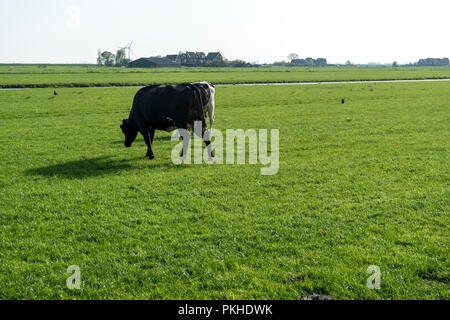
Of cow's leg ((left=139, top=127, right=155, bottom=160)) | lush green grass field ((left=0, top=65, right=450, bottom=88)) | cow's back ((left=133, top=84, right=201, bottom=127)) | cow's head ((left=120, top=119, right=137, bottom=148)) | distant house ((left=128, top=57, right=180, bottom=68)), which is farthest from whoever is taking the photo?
distant house ((left=128, top=57, right=180, bottom=68))

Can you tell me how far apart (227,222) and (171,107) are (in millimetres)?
6416

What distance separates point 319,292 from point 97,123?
2005 cm

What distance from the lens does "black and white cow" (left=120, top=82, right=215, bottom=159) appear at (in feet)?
42.0

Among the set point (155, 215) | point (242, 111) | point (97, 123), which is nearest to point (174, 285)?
point (155, 215)

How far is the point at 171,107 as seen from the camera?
505 inches

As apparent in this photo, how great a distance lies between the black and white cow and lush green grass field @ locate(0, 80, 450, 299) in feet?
4.86

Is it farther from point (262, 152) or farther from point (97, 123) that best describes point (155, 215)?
point (97, 123)

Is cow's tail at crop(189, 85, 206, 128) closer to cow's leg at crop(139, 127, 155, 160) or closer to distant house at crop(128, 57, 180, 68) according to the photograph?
cow's leg at crop(139, 127, 155, 160)

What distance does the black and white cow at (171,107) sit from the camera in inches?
504

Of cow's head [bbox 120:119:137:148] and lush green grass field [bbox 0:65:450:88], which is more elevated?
lush green grass field [bbox 0:65:450:88]

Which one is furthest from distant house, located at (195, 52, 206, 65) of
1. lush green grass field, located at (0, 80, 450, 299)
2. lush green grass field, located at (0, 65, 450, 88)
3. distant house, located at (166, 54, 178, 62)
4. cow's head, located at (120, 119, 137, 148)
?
lush green grass field, located at (0, 80, 450, 299)

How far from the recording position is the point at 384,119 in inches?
854

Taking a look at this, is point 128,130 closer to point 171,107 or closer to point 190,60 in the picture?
point 171,107

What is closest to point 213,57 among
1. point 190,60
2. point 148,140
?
point 190,60
